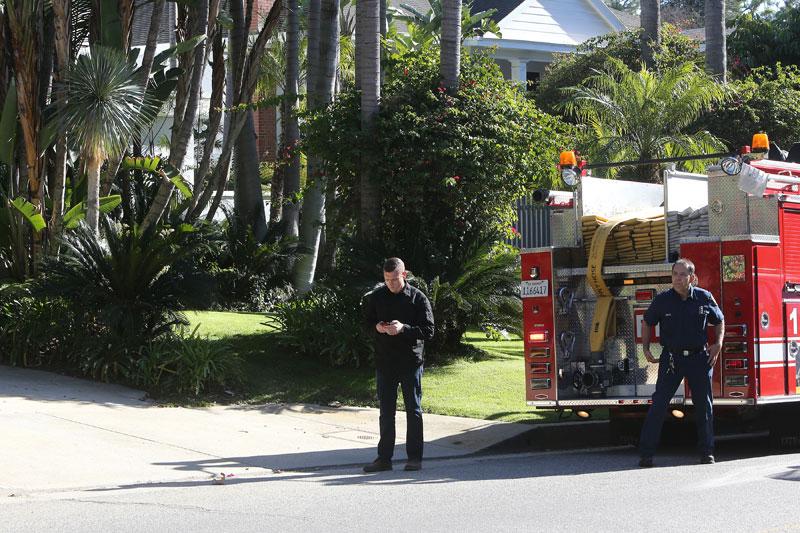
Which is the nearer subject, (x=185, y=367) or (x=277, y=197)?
(x=185, y=367)

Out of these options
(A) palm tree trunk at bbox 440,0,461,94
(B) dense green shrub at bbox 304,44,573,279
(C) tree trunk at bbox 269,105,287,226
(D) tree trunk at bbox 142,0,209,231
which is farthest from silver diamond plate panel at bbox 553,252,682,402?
(C) tree trunk at bbox 269,105,287,226

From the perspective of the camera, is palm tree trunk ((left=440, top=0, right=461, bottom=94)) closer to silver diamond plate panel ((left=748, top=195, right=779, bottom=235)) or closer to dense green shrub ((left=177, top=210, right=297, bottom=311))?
dense green shrub ((left=177, top=210, right=297, bottom=311))

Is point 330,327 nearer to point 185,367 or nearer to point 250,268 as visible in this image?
point 185,367

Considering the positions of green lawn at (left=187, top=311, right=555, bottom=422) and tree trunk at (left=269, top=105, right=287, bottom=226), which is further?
tree trunk at (left=269, top=105, right=287, bottom=226)

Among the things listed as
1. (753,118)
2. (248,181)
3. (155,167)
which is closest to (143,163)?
(155,167)

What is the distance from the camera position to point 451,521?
7.35 meters

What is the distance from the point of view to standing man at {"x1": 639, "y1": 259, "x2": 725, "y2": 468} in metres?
9.62

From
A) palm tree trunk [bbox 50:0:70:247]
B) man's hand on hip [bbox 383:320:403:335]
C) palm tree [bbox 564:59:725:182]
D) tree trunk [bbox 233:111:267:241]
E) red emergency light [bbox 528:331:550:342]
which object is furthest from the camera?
palm tree [bbox 564:59:725:182]

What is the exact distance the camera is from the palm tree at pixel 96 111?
561 inches

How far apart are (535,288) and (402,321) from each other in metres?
1.97

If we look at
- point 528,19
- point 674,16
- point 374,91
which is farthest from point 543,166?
point 674,16

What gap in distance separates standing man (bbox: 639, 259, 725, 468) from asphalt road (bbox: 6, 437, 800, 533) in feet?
1.02

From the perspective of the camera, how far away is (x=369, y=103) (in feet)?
49.8

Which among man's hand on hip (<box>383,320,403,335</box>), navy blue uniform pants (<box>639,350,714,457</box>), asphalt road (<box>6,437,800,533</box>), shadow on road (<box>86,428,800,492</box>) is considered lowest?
shadow on road (<box>86,428,800,492</box>)
